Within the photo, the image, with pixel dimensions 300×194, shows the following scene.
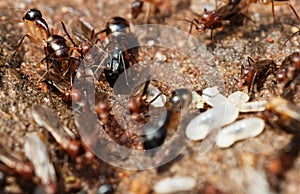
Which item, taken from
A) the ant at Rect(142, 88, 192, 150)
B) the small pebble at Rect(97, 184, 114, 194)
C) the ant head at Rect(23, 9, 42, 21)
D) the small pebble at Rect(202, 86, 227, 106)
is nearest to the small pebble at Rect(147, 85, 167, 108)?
the ant at Rect(142, 88, 192, 150)

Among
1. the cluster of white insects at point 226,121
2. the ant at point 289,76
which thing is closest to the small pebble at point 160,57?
the cluster of white insects at point 226,121

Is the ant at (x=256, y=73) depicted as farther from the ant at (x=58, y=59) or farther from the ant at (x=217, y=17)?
the ant at (x=58, y=59)

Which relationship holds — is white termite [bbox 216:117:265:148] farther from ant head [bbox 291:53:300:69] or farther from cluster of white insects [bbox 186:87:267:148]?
ant head [bbox 291:53:300:69]

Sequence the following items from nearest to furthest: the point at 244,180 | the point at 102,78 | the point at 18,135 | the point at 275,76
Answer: the point at 244,180, the point at 18,135, the point at 275,76, the point at 102,78

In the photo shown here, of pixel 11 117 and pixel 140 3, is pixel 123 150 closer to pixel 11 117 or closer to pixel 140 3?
pixel 11 117

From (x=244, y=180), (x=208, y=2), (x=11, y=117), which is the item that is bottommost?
(x=244, y=180)

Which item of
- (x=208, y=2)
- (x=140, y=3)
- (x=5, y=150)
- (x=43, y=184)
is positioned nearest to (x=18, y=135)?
(x=5, y=150)

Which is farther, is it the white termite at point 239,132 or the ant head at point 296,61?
the ant head at point 296,61
